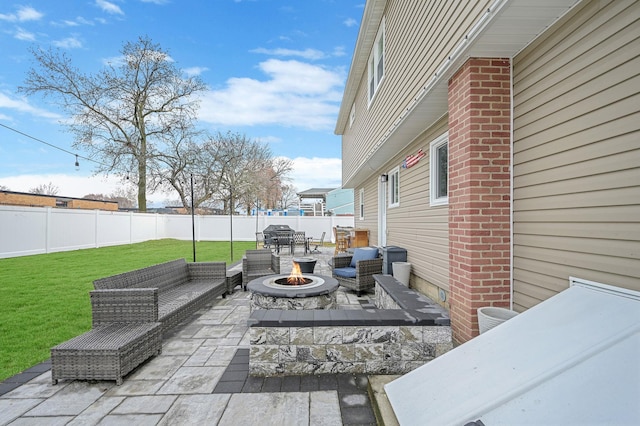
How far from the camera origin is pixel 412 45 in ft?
14.3

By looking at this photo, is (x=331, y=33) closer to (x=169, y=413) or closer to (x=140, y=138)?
(x=140, y=138)

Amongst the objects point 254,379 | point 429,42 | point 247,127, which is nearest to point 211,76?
point 247,127

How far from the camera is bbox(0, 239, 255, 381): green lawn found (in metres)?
3.40

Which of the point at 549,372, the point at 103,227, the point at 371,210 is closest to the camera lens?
the point at 549,372

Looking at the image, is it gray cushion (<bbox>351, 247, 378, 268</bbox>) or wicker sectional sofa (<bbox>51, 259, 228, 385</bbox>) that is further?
gray cushion (<bbox>351, 247, 378, 268</bbox>)

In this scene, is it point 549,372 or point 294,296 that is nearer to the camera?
point 549,372

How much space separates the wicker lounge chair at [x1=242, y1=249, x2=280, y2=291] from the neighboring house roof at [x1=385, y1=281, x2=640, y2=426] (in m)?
4.51

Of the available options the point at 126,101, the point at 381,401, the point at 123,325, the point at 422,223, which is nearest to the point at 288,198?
the point at 126,101

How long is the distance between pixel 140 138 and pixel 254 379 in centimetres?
2130

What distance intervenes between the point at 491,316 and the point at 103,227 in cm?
1745

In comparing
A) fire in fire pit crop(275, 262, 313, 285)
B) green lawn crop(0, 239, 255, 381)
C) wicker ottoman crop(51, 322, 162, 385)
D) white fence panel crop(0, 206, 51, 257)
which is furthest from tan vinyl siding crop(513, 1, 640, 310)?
white fence panel crop(0, 206, 51, 257)

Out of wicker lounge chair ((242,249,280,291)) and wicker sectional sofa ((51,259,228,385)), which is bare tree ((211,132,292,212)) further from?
wicker sectional sofa ((51,259,228,385))

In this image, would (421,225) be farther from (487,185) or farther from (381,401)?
(381,401)

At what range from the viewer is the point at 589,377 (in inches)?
56.2
